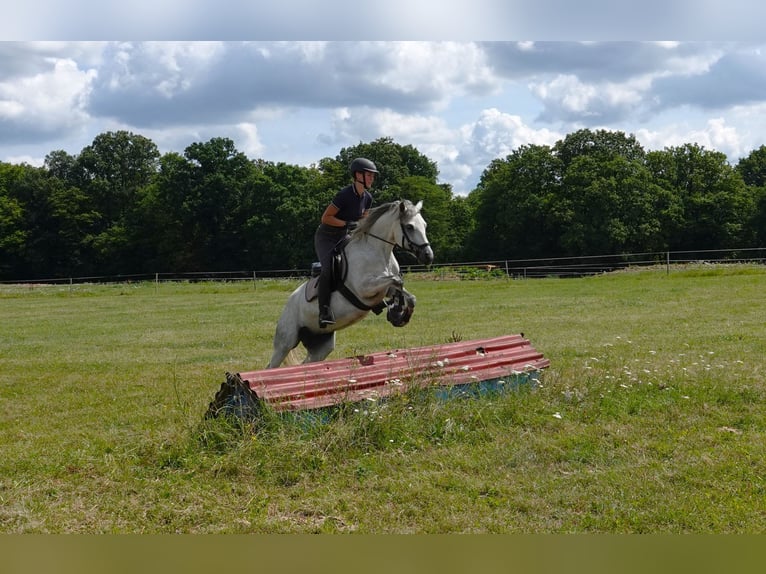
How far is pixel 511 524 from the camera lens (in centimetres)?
442

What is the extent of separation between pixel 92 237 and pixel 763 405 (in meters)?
57.1

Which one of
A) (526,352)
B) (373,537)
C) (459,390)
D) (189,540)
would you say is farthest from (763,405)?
(189,540)

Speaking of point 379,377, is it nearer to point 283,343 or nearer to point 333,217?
point 283,343

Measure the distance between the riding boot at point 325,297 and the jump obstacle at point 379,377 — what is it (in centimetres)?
53

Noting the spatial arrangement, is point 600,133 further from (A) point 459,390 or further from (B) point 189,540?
(B) point 189,540

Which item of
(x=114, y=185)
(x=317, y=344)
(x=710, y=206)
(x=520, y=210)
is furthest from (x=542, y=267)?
(x=114, y=185)

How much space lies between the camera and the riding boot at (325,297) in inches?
281

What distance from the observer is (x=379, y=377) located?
6.70 meters

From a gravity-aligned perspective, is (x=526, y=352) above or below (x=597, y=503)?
above

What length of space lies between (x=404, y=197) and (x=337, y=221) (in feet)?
125

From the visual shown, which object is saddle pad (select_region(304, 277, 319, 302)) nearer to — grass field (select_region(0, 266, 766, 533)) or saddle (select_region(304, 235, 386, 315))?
saddle (select_region(304, 235, 386, 315))

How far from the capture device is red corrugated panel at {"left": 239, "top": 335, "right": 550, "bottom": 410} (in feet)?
20.0

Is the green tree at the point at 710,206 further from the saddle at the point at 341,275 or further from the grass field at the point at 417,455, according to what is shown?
the saddle at the point at 341,275

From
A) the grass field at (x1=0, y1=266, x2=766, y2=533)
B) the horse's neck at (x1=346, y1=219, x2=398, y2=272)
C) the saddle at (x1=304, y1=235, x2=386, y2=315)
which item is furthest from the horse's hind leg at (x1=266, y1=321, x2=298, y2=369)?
the horse's neck at (x1=346, y1=219, x2=398, y2=272)
